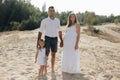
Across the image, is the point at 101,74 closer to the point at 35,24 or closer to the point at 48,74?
the point at 48,74

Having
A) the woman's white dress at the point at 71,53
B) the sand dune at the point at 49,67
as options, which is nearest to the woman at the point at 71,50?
the woman's white dress at the point at 71,53

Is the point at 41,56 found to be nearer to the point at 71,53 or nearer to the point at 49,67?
the point at 71,53

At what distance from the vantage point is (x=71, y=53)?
962cm

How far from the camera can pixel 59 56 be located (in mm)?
13500

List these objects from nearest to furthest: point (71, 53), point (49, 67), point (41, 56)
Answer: point (41, 56)
point (71, 53)
point (49, 67)

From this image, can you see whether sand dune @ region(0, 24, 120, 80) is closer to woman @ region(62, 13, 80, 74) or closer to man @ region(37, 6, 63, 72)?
woman @ region(62, 13, 80, 74)

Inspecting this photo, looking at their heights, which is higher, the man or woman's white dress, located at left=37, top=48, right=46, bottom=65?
the man

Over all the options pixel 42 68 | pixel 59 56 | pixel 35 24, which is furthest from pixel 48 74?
pixel 35 24

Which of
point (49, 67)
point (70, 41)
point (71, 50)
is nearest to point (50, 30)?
point (70, 41)

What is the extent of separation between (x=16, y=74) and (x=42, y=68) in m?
0.92

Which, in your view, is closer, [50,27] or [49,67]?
[50,27]

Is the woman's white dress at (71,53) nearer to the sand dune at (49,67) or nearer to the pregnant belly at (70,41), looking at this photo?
the pregnant belly at (70,41)

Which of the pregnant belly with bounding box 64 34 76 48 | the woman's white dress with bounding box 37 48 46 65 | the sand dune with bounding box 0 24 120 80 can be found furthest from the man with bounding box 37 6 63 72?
the sand dune with bounding box 0 24 120 80

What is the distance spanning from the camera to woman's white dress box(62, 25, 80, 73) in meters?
9.62
